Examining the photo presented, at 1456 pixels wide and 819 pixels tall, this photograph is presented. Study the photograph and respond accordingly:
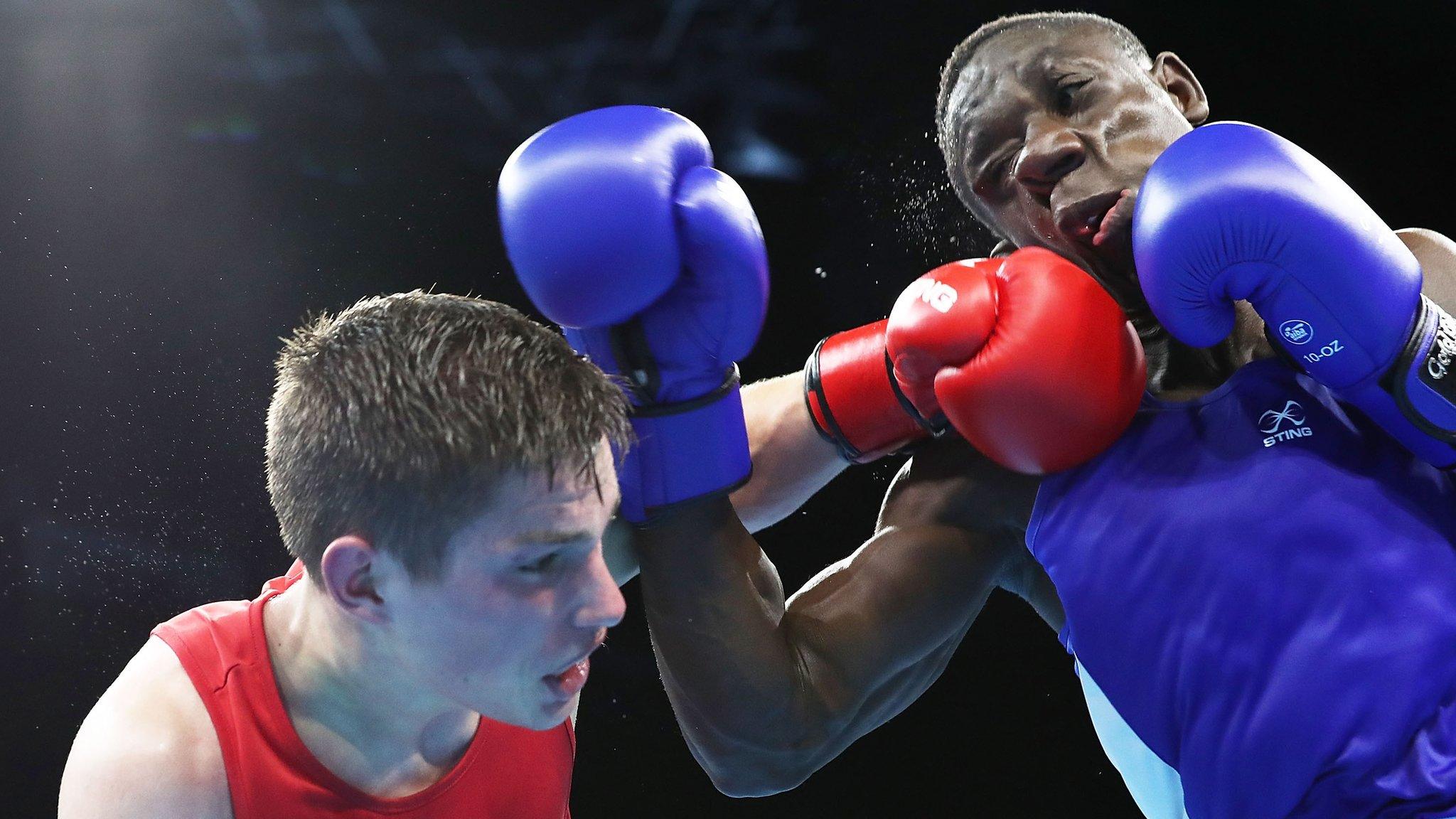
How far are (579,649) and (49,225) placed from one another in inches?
111

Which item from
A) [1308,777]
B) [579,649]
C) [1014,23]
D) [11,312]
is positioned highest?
[1014,23]

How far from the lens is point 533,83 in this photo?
148 inches

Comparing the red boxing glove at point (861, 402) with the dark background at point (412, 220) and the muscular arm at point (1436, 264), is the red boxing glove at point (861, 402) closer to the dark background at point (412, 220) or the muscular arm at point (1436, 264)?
the muscular arm at point (1436, 264)

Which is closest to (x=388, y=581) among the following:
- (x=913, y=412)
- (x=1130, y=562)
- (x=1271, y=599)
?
(x=913, y=412)

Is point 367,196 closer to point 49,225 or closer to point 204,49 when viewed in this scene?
point 204,49

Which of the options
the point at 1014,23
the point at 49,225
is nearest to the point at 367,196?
the point at 49,225

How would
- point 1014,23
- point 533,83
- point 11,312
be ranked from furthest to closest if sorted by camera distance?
1. point 533,83
2. point 11,312
3. point 1014,23

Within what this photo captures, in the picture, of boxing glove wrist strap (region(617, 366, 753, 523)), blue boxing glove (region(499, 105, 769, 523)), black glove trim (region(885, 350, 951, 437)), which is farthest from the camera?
black glove trim (region(885, 350, 951, 437))

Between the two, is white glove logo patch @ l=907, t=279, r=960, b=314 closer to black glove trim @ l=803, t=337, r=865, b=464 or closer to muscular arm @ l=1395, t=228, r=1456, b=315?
black glove trim @ l=803, t=337, r=865, b=464

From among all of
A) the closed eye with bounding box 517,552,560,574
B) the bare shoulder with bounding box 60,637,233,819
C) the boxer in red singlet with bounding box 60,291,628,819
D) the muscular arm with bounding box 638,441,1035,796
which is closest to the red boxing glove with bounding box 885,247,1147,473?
the muscular arm with bounding box 638,441,1035,796

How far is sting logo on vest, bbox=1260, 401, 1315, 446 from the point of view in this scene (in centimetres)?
164

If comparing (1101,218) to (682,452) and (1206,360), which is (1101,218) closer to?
(1206,360)

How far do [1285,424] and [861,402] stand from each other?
1.94 ft

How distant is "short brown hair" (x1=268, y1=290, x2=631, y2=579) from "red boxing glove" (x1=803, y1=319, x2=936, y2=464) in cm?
55
